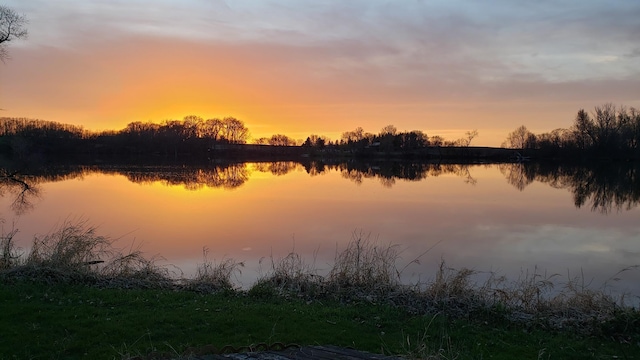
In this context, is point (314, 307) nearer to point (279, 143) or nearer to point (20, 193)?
point (20, 193)

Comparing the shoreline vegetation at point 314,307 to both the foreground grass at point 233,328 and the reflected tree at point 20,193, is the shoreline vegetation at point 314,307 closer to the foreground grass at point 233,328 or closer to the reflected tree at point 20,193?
the foreground grass at point 233,328

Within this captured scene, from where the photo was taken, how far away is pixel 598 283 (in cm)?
1094

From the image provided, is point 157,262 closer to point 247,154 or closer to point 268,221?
point 268,221

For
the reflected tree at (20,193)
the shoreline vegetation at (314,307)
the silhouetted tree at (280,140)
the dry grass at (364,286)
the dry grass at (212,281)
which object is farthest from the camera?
the silhouetted tree at (280,140)

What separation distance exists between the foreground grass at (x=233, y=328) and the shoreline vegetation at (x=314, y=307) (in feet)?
0.07

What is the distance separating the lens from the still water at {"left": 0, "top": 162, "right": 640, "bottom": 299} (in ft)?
41.5

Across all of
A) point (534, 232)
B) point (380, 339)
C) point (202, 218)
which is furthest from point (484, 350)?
point (202, 218)

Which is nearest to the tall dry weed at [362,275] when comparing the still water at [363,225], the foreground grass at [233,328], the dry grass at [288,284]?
the dry grass at [288,284]

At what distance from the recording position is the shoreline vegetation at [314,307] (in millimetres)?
5902

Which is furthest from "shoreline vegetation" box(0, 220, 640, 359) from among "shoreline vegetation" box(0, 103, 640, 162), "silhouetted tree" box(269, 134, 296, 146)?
"silhouetted tree" box(269, 134, 296, 146)

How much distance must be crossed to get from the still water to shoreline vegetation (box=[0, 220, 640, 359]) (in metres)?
1.58

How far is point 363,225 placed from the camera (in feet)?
58.6

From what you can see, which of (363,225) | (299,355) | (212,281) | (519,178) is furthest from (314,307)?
(519,178)

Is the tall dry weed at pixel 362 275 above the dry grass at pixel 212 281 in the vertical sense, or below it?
above
